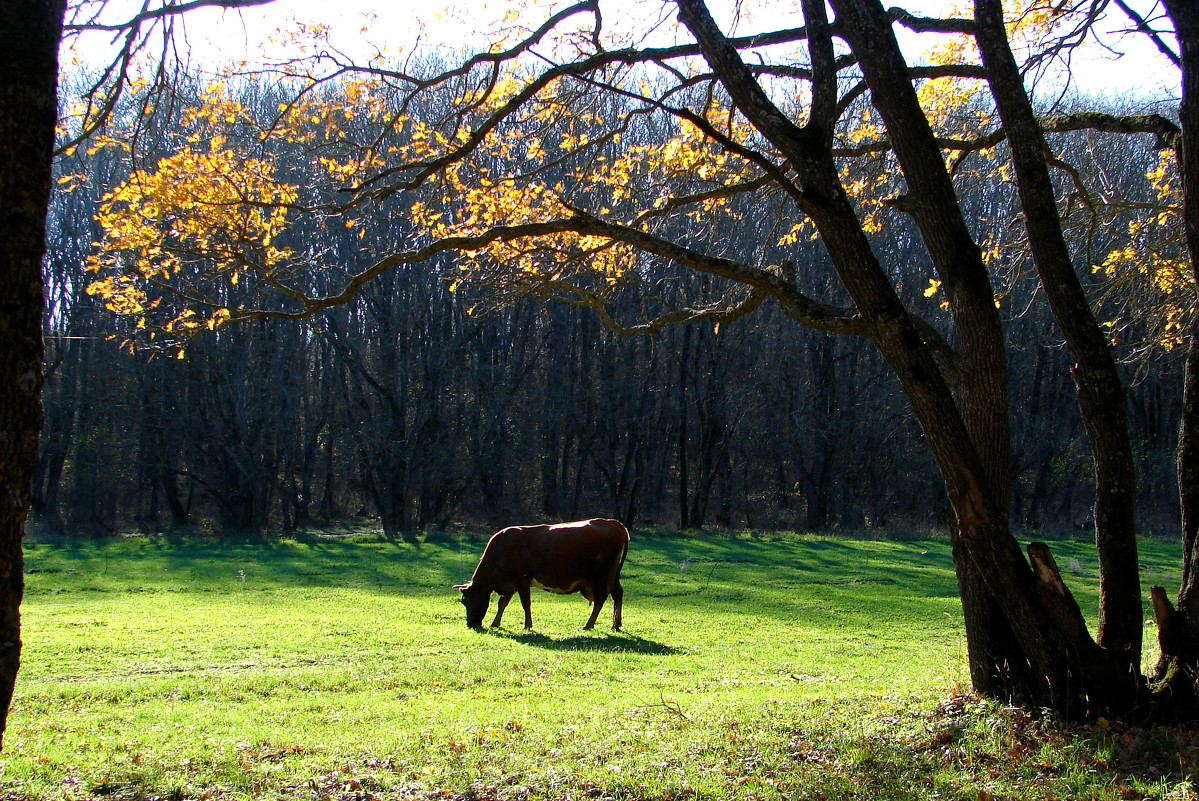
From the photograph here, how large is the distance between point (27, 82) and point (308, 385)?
123ft

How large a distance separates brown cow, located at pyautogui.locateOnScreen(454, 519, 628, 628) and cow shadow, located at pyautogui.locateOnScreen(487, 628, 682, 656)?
0.59 metres

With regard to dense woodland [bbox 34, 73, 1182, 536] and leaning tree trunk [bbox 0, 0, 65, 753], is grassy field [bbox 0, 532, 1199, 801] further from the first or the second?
dense woodland [bbox 34, 73, 1182, 536]

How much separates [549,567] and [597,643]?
1.90 meters

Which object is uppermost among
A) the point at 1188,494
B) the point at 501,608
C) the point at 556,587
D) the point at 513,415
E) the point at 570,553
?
the point at 513,415

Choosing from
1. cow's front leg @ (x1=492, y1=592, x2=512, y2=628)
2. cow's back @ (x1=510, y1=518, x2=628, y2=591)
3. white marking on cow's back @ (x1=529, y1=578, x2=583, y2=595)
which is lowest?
cow's front leg @ (x1=492, y1=592, x2=512, y2=628)

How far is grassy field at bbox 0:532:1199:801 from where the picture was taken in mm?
6008

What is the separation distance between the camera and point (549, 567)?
15.6 meters

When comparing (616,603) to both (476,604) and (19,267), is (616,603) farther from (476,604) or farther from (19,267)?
(19,267)

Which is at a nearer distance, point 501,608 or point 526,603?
point 526,603

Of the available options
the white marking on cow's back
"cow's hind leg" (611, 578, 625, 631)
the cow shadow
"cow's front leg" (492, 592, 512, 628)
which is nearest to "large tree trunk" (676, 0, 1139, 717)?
the cow shadow

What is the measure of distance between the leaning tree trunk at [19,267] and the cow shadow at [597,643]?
10.0 meters

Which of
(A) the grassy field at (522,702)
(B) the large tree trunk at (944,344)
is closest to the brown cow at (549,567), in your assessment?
(A) the grassy field at (522,702)

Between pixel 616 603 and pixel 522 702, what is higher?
pixel 616 603

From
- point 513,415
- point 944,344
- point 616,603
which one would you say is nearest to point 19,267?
point 944,344
